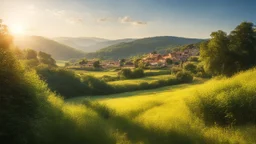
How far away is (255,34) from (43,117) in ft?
187

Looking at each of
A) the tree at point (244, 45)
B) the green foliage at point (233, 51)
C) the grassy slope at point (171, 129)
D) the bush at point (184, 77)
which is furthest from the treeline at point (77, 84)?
the tree at point (244, 45)

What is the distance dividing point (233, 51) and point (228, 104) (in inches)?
1311

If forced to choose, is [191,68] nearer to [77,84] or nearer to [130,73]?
[130,73]

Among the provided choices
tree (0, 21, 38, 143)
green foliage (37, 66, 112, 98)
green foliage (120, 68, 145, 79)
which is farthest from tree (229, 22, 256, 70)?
green foliage (120, 68, 145, 79)

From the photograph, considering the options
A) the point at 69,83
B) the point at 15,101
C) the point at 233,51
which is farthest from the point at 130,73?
the point at 15,101

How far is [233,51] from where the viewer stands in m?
65.3

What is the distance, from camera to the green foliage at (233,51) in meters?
65.4

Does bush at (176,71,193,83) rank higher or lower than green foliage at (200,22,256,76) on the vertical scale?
lower

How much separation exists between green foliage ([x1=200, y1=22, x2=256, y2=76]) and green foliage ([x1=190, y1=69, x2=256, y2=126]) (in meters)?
26.4

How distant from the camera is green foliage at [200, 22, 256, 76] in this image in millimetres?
65375

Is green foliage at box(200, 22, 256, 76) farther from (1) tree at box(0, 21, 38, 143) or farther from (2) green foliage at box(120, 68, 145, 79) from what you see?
(2) green foliage at box(120, 68, 145, 79)

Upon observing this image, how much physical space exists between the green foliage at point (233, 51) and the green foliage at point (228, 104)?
26392mm

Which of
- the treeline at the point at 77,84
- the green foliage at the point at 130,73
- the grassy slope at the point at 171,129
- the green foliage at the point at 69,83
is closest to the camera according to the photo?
the grassy slope at the point at 171,129

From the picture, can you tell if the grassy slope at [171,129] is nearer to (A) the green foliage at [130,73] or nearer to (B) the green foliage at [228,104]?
(B) the green foliage at [228,104]
